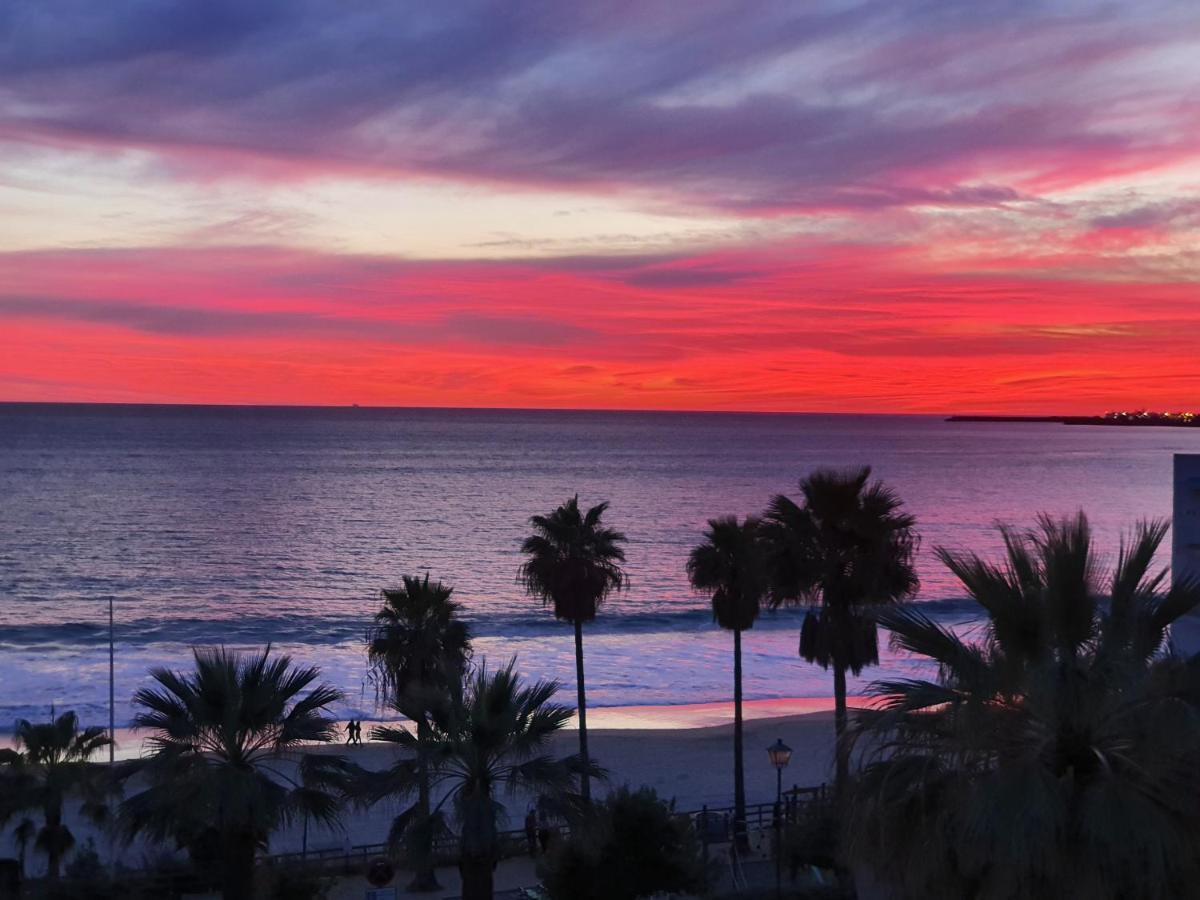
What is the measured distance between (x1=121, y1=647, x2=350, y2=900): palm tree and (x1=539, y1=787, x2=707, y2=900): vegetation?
12.6 feet

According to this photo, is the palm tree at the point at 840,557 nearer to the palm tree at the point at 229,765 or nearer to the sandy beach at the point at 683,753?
the sandy beach at the point at 683,753

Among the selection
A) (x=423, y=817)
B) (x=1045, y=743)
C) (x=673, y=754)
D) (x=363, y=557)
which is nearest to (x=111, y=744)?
(x=423, y=817)

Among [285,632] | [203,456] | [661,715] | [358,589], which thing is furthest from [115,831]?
[203,456]

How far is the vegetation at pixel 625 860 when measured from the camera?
655 inches

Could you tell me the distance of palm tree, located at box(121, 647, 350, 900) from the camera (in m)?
13.3

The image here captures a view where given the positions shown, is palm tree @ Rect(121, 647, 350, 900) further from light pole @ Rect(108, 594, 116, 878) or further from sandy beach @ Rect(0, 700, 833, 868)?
sandy beach @ Rect(0, 700, 833, 868)

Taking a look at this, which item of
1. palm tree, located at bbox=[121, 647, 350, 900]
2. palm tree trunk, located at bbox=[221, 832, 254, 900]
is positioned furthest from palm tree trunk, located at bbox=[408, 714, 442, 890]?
palm tree trunk, located at bbox=[221, 832, 254, 900]

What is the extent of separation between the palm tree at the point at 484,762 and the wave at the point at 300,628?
42.8 metres

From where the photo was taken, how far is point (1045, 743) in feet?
26.0

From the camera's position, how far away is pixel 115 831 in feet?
46.0

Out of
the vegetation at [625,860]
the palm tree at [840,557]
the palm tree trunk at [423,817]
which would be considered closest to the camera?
the palm tree trunk at [423,817]

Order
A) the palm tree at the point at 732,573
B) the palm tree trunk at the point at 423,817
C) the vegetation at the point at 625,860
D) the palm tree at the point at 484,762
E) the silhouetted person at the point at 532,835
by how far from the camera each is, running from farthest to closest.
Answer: the palm tree at the point at 732,573 < the silhouetted person at the point at 532,835 < the vegetation at the point at 625,860 < the palm tree at the point at 484,762 < the palm tree trunk at the point at 423,817

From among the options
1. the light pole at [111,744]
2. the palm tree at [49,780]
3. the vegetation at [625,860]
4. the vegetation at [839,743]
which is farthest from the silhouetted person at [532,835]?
the palm tree at [49,780]

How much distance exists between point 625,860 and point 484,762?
3743 mm
